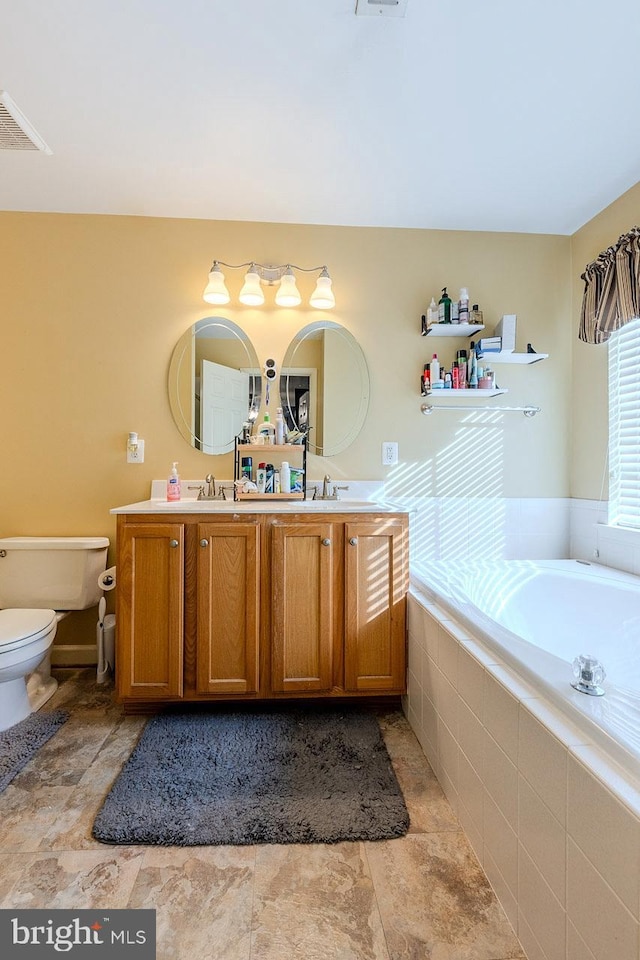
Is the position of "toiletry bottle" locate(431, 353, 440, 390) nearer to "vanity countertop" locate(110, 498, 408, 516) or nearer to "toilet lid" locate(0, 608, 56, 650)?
"vanity countertop" locate(110, 498, 408, 516)

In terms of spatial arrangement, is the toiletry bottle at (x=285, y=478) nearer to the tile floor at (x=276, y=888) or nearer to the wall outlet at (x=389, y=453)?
the wall outlet at (x=389, y=453)

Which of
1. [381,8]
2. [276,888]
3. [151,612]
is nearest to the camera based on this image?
[276,888]

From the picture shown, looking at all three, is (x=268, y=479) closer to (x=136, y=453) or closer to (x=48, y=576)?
(x=136, y=453)

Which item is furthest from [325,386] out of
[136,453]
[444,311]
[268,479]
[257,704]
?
[257,704]

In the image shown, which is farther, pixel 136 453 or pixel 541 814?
pixel 136 453

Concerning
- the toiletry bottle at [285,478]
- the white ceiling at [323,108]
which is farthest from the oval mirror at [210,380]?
the white ceiling at [323,108]

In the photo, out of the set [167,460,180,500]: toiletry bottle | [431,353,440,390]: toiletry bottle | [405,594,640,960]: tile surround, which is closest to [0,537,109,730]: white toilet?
[167,460,180,500]: toiletry bottle

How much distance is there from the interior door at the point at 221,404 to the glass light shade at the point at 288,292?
41 cm

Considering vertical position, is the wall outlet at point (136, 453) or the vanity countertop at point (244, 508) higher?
the wall outlet at point (136, 453)

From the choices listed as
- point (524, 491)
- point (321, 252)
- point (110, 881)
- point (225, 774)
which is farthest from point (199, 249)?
point (110, 881)

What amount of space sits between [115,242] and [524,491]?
→ 2.49 meters

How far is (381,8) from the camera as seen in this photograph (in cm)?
124

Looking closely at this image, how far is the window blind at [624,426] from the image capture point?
79.2 inches

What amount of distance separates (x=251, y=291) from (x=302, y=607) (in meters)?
1.52
